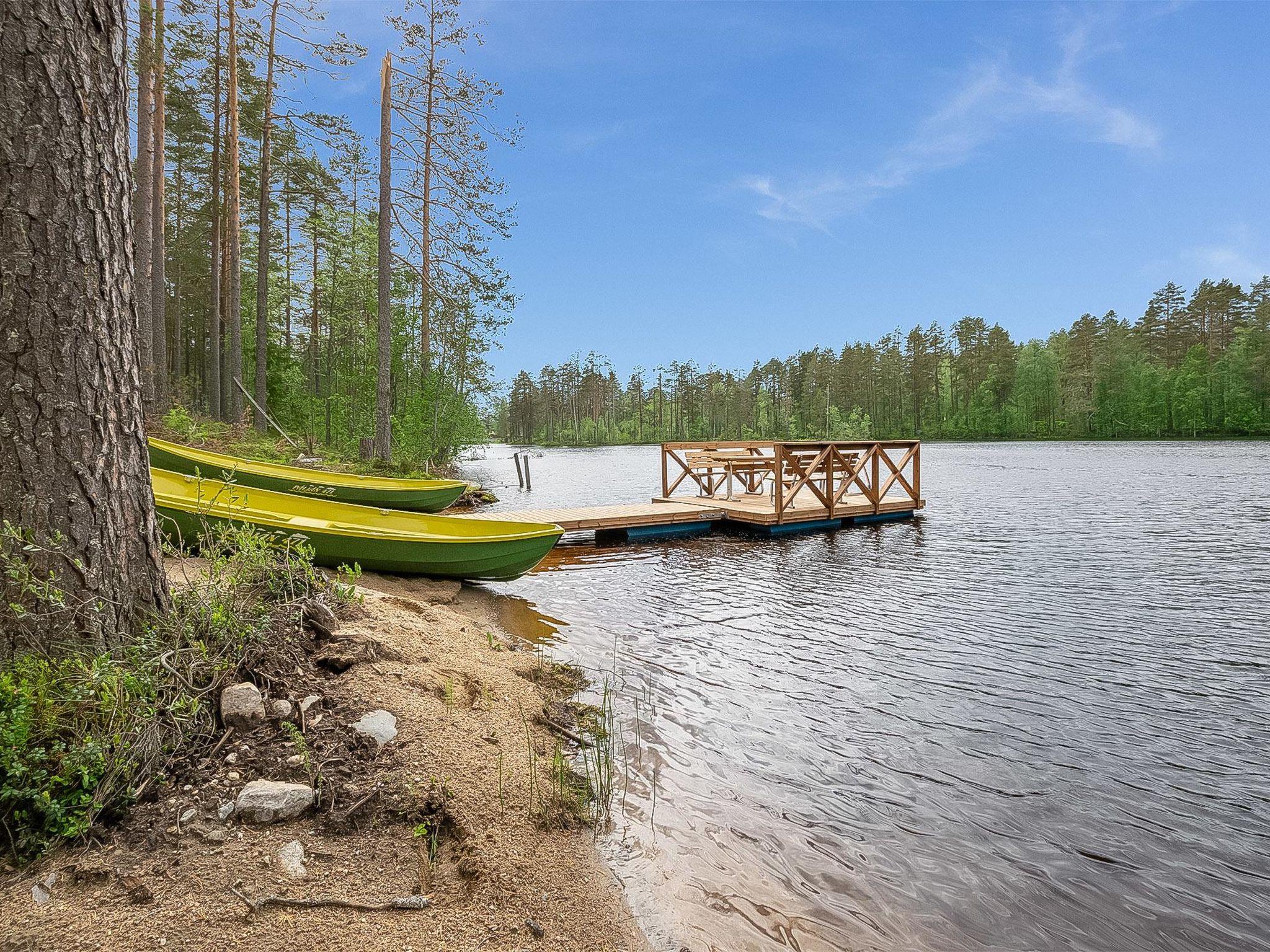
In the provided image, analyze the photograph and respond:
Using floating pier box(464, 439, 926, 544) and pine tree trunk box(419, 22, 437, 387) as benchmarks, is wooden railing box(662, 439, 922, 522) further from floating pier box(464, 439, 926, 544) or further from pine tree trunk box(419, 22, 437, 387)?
pine tree trunk box(419, 22, 437, 387)

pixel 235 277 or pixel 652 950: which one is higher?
pixel 235 277

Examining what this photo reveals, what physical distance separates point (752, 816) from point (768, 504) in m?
12.4

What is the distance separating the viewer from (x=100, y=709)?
236cm

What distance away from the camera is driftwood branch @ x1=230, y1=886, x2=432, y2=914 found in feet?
6.59

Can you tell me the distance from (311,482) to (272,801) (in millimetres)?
10005

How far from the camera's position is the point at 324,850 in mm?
2279

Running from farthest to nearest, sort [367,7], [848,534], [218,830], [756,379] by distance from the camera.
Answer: [756,379]
[367,7]
[848,534]
[218,830]

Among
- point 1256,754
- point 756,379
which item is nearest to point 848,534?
point 1256,754

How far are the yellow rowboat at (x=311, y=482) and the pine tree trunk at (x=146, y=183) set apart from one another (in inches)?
164

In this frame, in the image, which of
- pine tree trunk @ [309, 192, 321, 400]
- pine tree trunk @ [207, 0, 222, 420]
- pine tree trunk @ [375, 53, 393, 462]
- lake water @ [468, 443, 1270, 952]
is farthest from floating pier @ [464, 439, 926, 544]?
pine tree trunk @ [309, 192, 321, 400]

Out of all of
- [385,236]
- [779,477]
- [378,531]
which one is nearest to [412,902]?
[378,531]

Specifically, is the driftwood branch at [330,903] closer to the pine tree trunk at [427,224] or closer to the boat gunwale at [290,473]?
the boat gunwale at [290,473]

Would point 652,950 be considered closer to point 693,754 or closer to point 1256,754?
point 693,754

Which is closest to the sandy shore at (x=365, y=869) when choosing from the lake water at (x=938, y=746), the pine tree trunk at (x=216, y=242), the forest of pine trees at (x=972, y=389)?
the lake water at (x=938, y=746)
